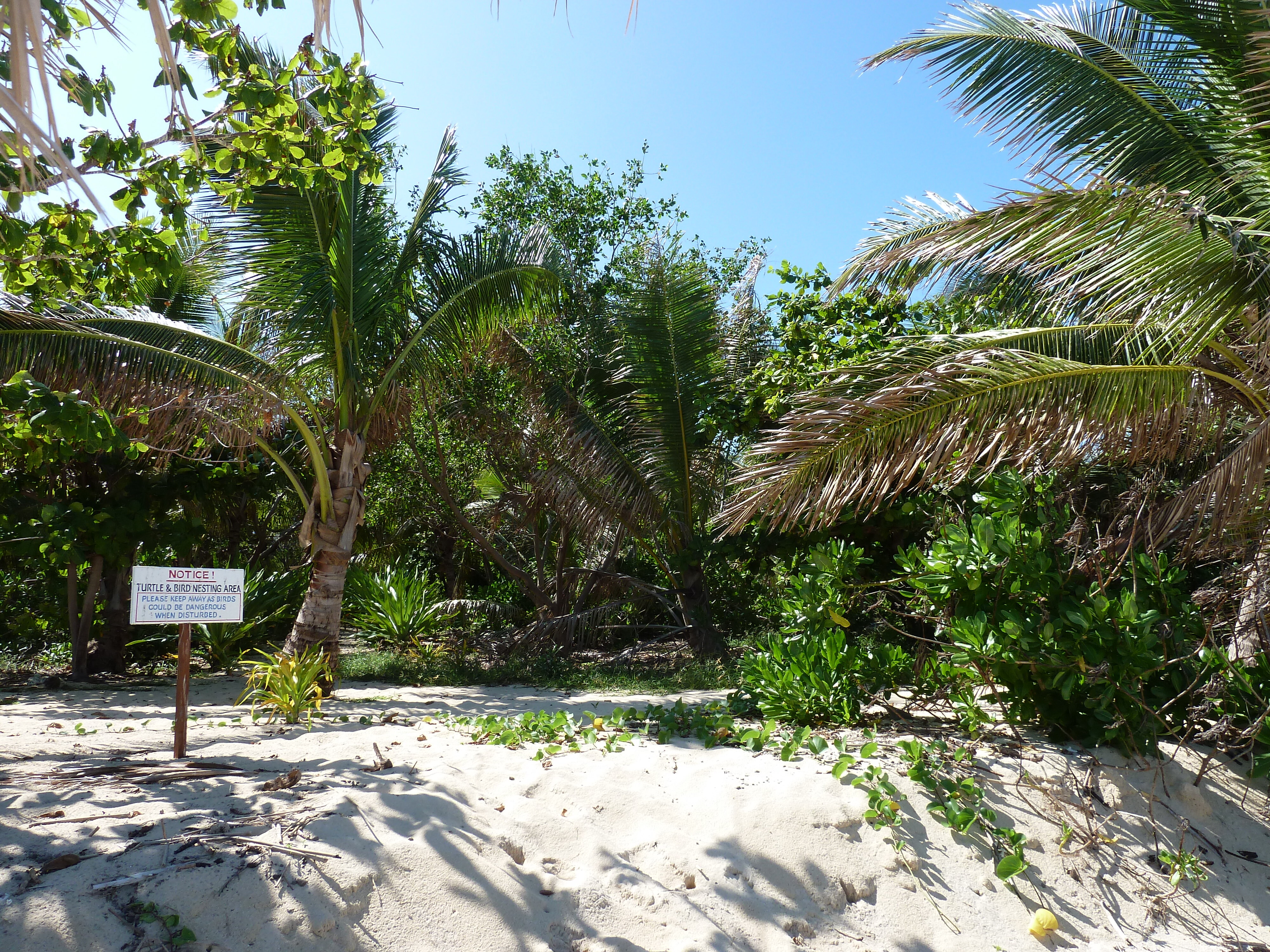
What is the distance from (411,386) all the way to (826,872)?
610 cm

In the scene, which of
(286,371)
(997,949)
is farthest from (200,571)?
(997,949)

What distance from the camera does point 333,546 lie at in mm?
7234

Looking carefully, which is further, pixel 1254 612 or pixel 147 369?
pixel 147 369

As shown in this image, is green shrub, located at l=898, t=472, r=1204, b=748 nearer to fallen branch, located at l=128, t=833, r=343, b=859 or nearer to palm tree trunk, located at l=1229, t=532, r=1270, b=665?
palm tree trunk, located at l=1229, t=532, r=1270, b=665

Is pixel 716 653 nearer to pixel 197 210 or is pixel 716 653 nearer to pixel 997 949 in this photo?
pixel 997 949

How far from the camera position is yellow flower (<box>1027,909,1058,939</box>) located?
11.5 feet

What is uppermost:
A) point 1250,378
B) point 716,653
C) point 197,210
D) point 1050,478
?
point 197,210

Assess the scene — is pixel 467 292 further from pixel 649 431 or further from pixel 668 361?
pixel 649 431

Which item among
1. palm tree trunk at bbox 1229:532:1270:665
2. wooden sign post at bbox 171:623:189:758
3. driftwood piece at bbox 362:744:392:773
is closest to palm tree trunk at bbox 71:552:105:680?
wooden sign post at bbox 171:623:189:758

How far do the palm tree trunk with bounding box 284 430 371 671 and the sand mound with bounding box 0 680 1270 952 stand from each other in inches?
87.2

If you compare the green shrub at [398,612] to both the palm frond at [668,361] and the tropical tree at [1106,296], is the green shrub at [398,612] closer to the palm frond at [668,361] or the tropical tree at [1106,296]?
the palm frond at [668,361]

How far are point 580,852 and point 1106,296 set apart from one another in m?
4.15

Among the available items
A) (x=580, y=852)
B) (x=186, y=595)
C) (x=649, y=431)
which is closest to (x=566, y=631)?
(x=649, y=431)

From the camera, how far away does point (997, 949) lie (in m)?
3.43
